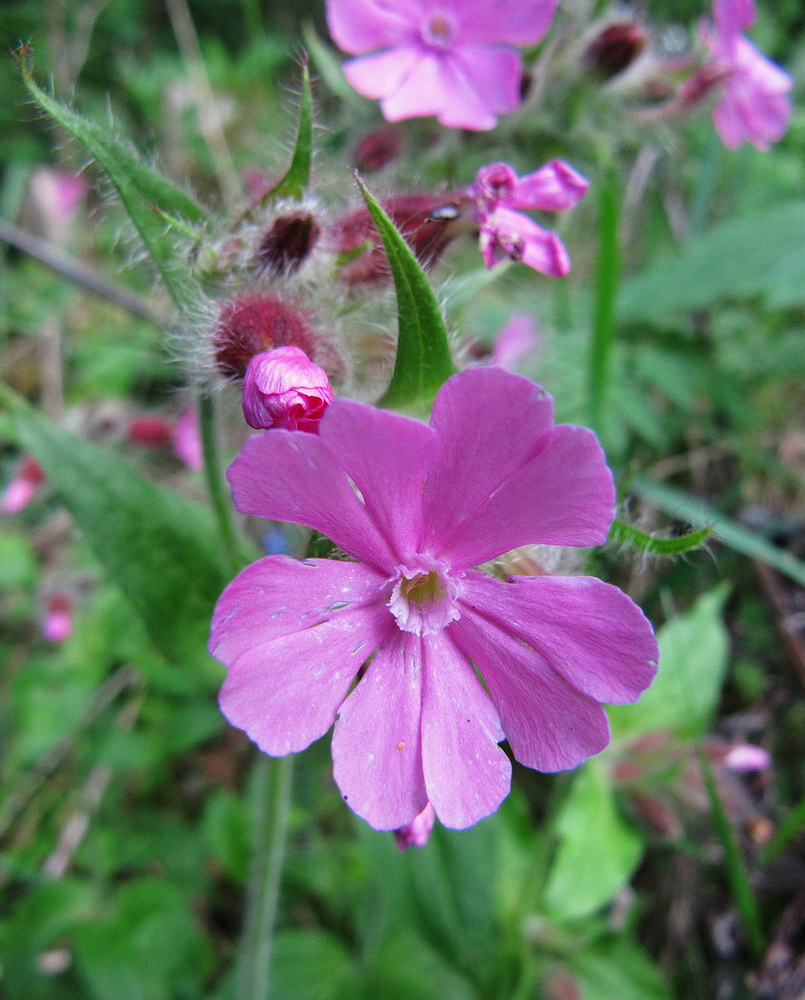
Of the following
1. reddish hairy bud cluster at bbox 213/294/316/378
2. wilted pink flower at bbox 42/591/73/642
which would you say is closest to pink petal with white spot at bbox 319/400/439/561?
reddish hairy bud cluster at bbox 213/294/316/378

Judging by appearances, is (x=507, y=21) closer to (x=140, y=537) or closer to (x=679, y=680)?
(x=140, y=537)

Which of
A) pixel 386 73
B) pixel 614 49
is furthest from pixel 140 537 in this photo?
pixel 614 49

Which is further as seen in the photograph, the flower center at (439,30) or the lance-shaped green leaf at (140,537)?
the flower center at (439,30)

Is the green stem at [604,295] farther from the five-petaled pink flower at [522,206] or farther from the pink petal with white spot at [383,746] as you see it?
the pink petal with white spot at [383,746]

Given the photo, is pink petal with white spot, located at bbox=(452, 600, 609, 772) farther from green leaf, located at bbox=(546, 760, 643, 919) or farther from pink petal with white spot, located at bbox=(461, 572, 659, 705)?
green leaf, located at bbox=(546, 760, 643, 919)

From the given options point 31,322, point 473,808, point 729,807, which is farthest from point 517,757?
point 31,322

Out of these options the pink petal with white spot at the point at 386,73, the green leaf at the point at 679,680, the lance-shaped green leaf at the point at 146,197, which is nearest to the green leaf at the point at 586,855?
the green leaf at the point at 679,680
